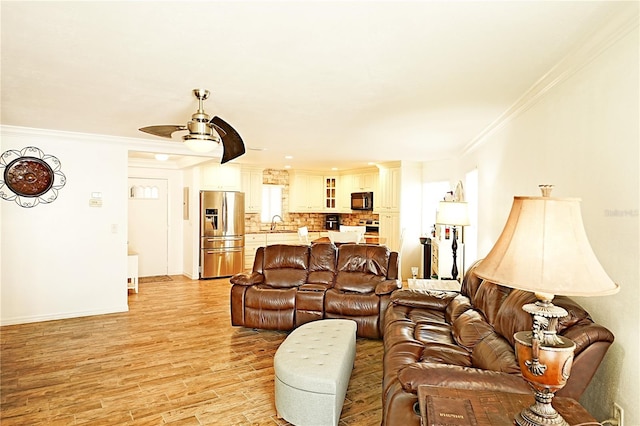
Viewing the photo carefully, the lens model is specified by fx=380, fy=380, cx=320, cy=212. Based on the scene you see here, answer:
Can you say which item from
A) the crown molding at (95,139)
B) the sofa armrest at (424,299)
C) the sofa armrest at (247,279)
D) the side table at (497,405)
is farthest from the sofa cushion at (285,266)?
the side table at (497,405)

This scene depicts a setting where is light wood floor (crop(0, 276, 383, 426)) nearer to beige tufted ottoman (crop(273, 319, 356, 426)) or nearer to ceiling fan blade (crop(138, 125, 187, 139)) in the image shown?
beige tufted ottoman (crop(273, 319, 356, 426))

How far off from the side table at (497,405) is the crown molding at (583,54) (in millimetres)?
1755

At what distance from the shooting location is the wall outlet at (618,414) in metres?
1.86

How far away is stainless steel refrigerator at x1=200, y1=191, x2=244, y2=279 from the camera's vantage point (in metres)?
7.55

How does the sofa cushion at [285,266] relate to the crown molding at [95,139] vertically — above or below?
below

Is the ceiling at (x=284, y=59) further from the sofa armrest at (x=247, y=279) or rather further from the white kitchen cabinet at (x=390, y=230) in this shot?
the white kitchen cabinet at (x=390, y=230)

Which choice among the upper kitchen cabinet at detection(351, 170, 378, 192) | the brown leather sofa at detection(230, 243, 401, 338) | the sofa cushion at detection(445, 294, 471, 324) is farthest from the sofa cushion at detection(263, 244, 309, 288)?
the upper kitchen cabinet at detection(351, 170, 378, 192)

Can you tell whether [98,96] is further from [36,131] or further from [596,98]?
[596,98]

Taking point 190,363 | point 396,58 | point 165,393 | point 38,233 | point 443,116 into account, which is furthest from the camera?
point 38,233

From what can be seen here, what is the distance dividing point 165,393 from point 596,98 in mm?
3576

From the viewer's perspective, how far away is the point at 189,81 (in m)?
2.86

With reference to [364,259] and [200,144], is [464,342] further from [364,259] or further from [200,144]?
[200,144]

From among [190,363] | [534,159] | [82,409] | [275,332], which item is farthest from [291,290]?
[534,159]

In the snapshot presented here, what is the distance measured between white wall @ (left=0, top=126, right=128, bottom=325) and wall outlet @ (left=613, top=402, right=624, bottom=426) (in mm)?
5416
